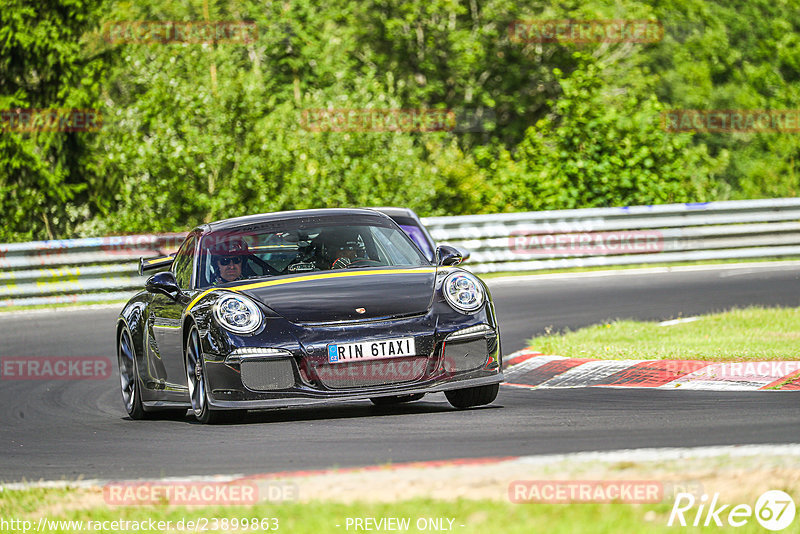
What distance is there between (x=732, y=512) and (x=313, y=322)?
11.5ft

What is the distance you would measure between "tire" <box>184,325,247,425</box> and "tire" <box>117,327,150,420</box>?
4.31 ft

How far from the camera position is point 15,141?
25.4 m

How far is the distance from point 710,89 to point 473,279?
5141 centimetres

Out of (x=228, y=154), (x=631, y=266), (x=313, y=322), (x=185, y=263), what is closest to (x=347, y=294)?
(x=313, y=322)

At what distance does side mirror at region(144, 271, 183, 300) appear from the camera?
8.66 metres

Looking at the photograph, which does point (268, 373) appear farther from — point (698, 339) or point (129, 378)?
point (698, 339)

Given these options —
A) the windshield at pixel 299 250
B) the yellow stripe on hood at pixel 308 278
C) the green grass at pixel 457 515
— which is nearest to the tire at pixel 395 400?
the windshield at pixel 299 250

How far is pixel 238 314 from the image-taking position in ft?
25.4

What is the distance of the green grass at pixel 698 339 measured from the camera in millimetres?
10336

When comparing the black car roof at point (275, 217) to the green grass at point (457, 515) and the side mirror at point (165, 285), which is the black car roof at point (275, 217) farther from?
the green grass at point (457, 515)

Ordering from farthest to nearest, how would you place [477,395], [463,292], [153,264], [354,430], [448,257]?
[153,264] → [448,257] → [477,395] → [463,292] → [354,430]

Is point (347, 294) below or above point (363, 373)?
above

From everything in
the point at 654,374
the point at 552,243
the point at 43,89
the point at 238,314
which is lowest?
the point at 552,243

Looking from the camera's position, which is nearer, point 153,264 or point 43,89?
point 153,264
